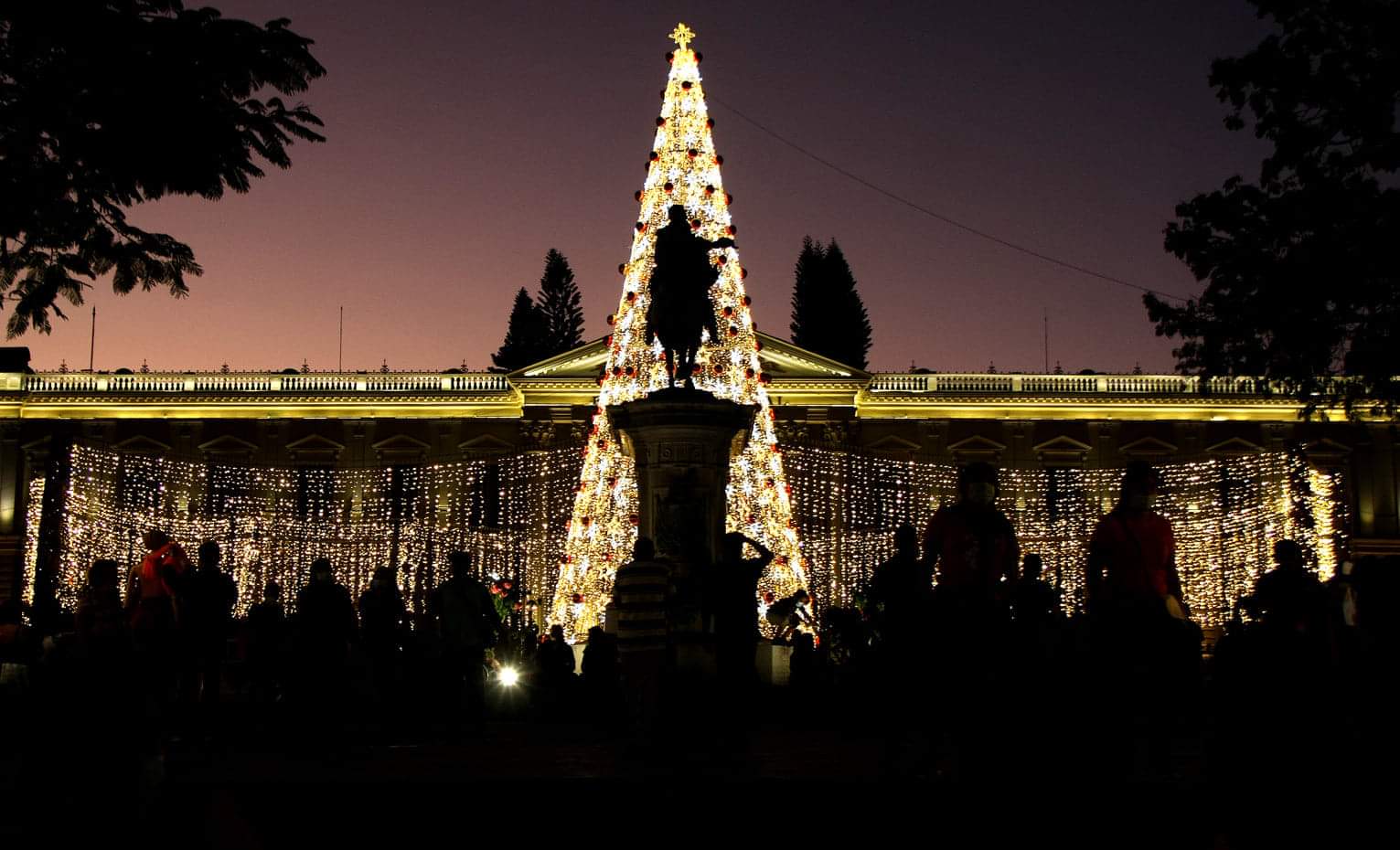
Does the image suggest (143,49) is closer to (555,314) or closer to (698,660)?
(698,660)

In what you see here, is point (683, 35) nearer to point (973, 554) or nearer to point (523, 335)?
point (973, 554)

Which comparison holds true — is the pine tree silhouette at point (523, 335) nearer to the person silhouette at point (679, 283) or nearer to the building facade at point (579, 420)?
the building facade at point (579, 420)

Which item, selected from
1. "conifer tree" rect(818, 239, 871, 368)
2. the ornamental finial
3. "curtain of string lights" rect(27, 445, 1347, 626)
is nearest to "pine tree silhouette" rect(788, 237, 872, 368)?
"conifer tree" rect(818, 239, 871, 368)

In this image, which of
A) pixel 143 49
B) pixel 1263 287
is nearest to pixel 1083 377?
pixel 1263 287

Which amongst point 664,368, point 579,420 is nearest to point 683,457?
point 664,368

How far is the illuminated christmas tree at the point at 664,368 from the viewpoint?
23531 mm

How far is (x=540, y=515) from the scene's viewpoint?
51.0m

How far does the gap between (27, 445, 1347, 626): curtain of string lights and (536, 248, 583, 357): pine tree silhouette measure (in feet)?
77.2

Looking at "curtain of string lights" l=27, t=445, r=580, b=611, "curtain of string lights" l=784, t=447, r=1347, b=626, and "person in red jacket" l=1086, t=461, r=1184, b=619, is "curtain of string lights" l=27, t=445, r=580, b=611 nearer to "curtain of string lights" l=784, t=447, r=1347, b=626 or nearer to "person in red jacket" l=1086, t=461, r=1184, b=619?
"curtain of string lights" l=784, t=447, r=1347, b=626

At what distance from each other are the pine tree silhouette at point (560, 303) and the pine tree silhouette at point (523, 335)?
310mm

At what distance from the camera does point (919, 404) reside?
64.0 meters

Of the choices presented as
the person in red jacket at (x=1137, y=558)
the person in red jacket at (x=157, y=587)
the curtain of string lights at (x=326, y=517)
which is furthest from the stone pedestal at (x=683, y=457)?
the curtain of string lights at (x=326, y=517)

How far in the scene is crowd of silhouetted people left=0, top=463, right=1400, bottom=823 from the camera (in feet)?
27.5

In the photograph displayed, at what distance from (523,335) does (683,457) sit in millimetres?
66460
